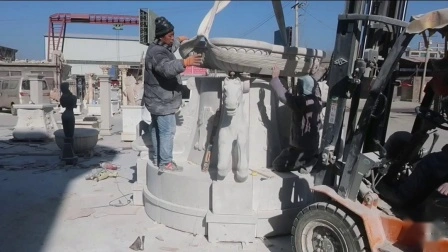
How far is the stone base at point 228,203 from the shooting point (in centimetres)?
387

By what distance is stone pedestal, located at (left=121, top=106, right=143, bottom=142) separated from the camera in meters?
10.3

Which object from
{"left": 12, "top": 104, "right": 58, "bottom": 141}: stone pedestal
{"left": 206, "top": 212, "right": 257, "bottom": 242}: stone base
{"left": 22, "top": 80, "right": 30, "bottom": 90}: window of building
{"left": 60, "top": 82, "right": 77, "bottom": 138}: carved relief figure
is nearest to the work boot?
{"left": 206, "top": 212, "right": 257, "bottom": 242}: stone base

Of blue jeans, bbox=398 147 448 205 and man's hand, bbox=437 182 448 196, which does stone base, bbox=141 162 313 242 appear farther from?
man's hand, bbox=437 182 448 196

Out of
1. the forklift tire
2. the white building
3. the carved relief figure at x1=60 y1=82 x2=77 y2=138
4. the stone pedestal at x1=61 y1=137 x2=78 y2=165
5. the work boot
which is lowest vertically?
the stone pedestal at x1=61 y1=137 x2=78 y2=165

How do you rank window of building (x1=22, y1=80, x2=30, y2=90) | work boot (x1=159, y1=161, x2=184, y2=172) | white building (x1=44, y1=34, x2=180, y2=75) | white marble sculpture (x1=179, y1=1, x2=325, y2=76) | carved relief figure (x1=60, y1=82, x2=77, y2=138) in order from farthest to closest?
white building (x1=44, y1=34, x2=180, y2=75) → window of building (x1=22, y1=80, x2=30, y2=90) → carved relief figure (x1=60, y1=82, x2=77, y2=138) → work boot (x1=159, y1=161, x2=184, y2=172) → white marble sculpture (x1=179, y1=1, x2=325, y2=76)

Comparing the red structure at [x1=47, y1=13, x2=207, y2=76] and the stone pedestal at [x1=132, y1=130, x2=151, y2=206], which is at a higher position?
the red structure at [x1=47, y1=13, x2=207, y2=76]

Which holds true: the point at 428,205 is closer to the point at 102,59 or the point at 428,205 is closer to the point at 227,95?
the point at 227,95

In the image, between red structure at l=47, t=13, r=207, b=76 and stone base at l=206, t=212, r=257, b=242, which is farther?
red structure at l=47, t=13, r=207, b=76

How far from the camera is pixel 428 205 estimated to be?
2.96 metres

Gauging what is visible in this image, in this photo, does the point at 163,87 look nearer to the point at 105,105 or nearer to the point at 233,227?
the point at 233,227

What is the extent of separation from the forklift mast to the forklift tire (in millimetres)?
222

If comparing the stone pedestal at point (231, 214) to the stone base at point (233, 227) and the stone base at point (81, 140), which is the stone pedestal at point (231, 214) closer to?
the stone base at point (233, 227)

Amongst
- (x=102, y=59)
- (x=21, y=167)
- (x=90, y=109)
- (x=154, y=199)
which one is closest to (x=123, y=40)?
(x=102, y=59)

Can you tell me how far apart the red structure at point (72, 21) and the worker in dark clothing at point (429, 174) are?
32.5 meters
